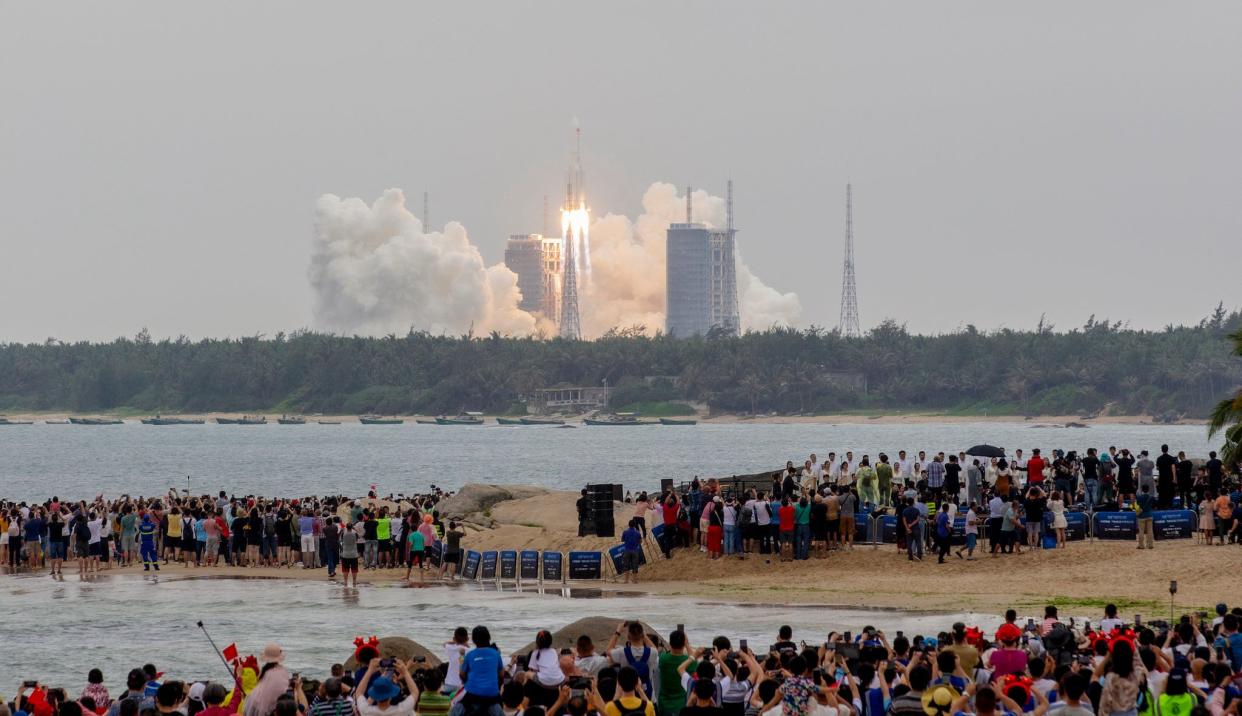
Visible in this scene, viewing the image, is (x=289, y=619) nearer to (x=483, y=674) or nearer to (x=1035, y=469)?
(x=1035, y=469)

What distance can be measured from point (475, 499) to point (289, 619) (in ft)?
68.5

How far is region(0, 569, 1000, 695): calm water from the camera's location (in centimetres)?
2705

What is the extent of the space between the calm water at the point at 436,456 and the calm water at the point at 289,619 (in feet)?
194

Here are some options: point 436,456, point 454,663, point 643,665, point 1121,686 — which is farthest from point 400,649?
point 436,456

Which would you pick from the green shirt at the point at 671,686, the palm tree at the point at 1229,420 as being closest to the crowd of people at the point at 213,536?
the palm tree at the point at 1229,420

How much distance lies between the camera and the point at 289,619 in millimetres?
30828

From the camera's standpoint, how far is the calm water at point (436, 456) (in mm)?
104375

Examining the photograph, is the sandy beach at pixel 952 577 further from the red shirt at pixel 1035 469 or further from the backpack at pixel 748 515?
the red shirt at pixel 1035 469

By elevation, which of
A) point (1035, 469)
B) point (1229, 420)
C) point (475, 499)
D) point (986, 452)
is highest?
point (1229, 420)

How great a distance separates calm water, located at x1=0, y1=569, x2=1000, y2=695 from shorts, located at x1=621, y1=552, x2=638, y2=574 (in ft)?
6.41

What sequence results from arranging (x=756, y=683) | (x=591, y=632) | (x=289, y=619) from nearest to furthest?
(x=756, y=683) < (x=591, y=632) < (x=289, y=619)

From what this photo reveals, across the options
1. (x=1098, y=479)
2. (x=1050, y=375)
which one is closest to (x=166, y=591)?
(x=1098, y=479)

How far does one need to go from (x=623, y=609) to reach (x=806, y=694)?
55.1 ft

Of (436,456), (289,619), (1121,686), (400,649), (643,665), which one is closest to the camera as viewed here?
(1121,686)
